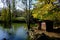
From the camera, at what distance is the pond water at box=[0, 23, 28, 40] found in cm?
496

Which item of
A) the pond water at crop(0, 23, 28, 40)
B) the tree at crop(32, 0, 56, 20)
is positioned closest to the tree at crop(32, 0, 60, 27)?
the tree at crop(32, 0, 56, 20)

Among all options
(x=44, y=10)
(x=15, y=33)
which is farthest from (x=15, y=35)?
(x=44, y=10)

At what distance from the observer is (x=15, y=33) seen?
17.2 feet

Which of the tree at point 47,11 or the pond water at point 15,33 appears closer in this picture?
the tree at point 47,11

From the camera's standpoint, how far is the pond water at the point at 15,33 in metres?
4.96

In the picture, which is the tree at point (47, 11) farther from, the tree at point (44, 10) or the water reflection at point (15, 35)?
the water reflection at point (15, 35)

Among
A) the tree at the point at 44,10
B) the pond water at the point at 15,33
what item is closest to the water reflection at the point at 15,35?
the pond water at the point at 15,33

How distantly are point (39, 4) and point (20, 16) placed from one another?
696 millimetres

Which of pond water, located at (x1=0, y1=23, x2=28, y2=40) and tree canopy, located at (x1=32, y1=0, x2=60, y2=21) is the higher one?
tree canopy, located at (x1=32, y1=0, x2=60, y2=21)

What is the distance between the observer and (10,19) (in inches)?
203

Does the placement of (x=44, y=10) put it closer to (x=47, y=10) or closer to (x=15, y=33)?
(x=47, y=10)

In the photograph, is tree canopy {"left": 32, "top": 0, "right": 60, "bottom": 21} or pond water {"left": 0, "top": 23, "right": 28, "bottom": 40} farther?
pond water {"left": 0, "top": 23, "right": 28, "bottom": 40}

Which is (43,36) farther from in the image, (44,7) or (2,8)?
(2,8)

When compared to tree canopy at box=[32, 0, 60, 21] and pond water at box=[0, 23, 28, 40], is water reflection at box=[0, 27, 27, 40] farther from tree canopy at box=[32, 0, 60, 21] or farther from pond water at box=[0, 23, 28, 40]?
tree canopy at box=[32, 0, 60, 21]
